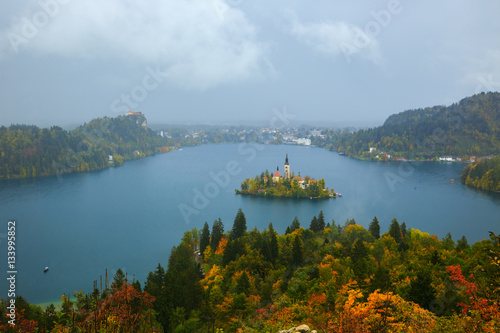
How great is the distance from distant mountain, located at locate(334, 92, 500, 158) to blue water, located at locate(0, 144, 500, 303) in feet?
30.9

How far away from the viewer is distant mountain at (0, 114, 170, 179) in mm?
26453

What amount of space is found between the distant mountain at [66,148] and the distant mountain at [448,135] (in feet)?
93.1

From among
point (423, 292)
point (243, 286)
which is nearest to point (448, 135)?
point (243, 286)

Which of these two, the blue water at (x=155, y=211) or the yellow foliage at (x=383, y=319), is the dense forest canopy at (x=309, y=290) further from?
the blue water at (x=155, y=211)

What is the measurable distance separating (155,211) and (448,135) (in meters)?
35.4

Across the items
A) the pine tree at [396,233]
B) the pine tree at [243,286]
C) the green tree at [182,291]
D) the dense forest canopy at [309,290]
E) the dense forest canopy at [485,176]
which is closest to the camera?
the dense forest canopy at [309,290]

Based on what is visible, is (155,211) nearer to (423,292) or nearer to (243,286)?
(243,286)

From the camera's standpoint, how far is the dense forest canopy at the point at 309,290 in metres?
3.31

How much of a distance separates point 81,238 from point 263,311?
11.1 metres

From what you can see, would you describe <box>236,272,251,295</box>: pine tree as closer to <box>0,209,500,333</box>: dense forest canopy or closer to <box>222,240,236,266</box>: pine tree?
<box>0,209,500,333</box>: dense forest canopy

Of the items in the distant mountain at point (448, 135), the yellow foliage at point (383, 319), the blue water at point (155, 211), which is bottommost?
the blue water at point (155, 211)

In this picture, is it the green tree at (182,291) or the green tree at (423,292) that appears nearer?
the green tree at (423,292)

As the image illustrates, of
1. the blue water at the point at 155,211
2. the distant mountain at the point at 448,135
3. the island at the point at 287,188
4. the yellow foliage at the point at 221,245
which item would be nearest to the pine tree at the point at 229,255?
the yellow foliage at the point at 221,245

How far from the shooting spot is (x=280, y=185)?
21344mm
